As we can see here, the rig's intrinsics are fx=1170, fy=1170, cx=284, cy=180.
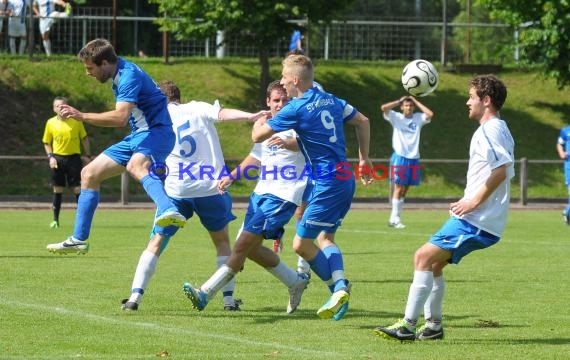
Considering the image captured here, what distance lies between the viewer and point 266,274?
14273mm

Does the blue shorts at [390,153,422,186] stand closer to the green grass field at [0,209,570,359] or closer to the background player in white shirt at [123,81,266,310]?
the green grass field at [0,209,570,359]

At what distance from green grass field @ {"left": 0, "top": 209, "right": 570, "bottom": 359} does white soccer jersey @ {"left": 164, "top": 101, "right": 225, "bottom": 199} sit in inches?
44.6

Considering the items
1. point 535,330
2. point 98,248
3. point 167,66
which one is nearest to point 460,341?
point 535,330

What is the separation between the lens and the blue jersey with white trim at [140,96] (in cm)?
1048

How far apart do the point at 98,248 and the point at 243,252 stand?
24.4 feet

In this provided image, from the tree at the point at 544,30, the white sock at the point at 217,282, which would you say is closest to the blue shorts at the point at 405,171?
the white sock at the point at 217,282

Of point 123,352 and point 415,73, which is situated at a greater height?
point 415,73

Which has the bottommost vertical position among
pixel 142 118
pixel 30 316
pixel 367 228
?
pixel 367 228

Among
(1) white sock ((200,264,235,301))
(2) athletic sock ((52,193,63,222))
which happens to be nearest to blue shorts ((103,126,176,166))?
(1) white sock ((200,264,235,301))

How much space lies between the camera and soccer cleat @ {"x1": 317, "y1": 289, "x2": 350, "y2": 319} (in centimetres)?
954

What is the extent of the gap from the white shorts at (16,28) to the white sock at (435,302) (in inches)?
1088

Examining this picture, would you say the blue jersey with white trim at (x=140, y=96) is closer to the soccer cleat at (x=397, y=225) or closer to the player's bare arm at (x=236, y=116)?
the player's bare arm at (x=236, y=116)

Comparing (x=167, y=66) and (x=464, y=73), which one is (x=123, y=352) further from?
(x=464, y=73)

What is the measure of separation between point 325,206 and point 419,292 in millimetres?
1453
